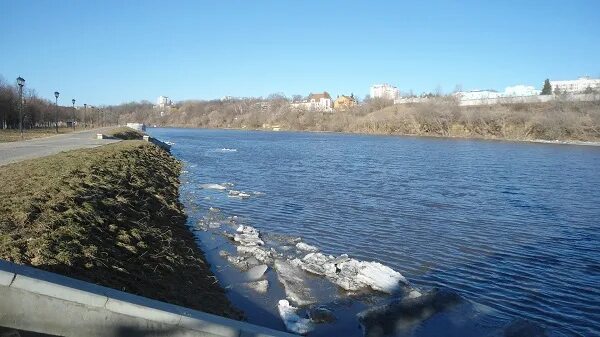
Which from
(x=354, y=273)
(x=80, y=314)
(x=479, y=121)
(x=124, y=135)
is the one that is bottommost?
(x=354, y=273)

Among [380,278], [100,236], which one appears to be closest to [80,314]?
[100,236]

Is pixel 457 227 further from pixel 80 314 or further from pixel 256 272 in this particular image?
pixel 80 314

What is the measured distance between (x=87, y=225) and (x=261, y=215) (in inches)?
359

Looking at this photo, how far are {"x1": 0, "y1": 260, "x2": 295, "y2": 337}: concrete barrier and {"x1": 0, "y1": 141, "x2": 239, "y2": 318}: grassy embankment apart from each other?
199cm

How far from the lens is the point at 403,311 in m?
8.88

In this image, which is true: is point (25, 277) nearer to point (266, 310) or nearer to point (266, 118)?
point (266, 310)

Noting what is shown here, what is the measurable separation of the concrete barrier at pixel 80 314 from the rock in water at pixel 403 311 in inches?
152

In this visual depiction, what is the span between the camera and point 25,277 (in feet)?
15.9

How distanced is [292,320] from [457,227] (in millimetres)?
10009

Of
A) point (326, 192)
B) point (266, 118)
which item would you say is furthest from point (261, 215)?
point (266, 118)

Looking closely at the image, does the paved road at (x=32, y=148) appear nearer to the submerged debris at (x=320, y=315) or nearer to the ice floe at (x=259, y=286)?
the ice floe at (x=259, y=286)

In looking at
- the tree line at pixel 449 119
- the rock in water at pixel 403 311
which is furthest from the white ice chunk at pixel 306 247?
the tree line at pixel 449 119

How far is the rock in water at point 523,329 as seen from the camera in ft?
26.9

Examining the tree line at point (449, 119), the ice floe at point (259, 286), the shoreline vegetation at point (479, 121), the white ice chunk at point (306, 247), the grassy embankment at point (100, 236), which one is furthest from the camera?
the shoreline vegetation at point (479, 121)
